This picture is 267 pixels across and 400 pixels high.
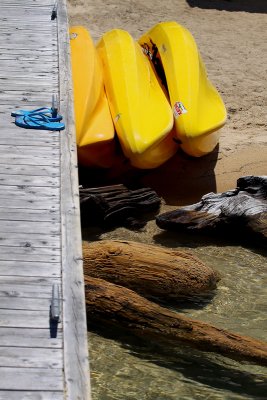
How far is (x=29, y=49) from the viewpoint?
9344 mm

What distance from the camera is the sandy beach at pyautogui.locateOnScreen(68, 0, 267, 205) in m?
10.0

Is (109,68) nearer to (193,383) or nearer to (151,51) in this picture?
(151,51)

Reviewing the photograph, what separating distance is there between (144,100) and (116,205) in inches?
51.7

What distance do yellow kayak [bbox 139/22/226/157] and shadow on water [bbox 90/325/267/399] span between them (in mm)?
3063

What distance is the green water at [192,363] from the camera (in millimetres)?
6410

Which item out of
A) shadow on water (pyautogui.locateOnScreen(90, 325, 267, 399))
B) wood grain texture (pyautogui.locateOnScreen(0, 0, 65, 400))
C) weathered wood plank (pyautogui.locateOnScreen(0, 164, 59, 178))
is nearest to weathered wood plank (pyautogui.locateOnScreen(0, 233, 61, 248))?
wood grain texture (pyautogui.locateOnScreen(0, 0, 65, 400))

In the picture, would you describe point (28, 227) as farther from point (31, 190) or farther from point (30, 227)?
point (31, 190)

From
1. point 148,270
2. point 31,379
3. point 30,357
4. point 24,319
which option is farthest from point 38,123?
point 31,379

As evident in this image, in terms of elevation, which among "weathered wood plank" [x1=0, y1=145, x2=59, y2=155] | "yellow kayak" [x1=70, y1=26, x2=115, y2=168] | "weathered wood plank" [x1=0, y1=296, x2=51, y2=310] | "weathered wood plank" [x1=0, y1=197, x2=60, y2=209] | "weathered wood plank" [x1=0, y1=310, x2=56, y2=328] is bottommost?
"yellow kayak" [x1=70, y1=26, x2=115, y2=168]

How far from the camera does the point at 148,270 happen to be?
773cm

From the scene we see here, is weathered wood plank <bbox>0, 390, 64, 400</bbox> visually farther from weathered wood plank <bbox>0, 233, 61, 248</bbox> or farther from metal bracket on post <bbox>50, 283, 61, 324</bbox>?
weathered wood plank <bbox>0, 233, 61, 248</bbox>

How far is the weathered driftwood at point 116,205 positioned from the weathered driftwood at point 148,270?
44.3 inches

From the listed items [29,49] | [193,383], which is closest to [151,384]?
[193,383]

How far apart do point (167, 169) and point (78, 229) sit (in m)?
4.30
